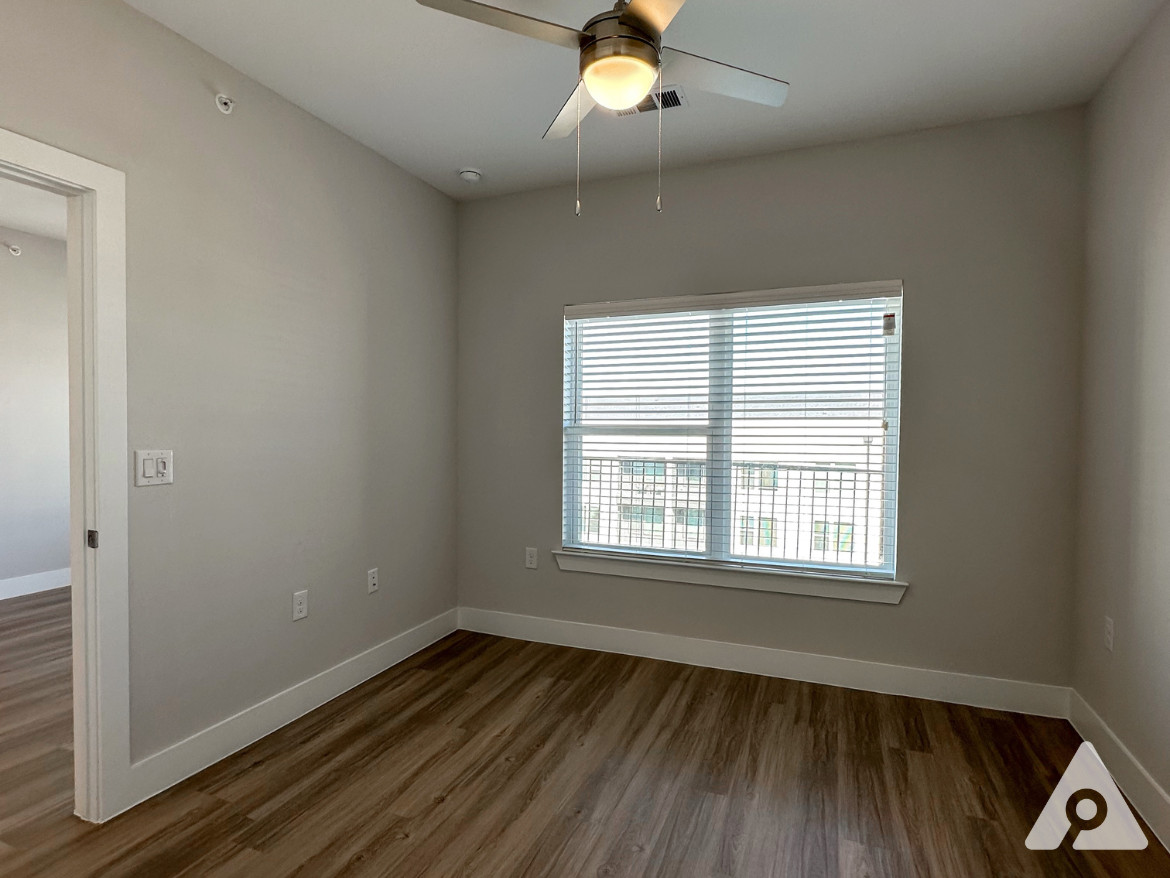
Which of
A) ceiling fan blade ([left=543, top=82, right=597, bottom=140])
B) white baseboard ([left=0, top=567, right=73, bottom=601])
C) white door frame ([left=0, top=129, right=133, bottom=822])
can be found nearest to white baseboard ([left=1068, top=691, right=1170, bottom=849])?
ceiling fan blade ([left=543, top=82, right=597, bottom=140])

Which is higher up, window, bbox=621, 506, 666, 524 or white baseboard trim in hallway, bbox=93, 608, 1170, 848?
window, bbox=621, 506, 666, 524

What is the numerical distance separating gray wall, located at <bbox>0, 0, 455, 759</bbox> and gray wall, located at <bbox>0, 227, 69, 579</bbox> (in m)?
3.08

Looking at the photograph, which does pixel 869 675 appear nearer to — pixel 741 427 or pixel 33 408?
pixel 741 427

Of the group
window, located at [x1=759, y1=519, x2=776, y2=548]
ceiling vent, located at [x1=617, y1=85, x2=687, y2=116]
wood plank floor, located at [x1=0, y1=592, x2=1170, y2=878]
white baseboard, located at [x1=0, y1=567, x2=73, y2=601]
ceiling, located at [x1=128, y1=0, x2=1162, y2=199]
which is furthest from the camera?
white baseboard, located at [x1=0, y1=567, x2=73, y2=601]

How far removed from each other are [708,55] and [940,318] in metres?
1.55

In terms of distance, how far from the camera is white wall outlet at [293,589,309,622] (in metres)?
2.69

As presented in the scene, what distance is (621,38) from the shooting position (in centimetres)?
149

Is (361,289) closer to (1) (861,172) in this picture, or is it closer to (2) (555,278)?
(2) (555,278)

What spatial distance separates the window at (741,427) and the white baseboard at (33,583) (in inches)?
166

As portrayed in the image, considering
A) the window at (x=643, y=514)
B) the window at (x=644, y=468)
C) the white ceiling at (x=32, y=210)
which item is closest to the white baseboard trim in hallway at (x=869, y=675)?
the window at (x=643, y=514)

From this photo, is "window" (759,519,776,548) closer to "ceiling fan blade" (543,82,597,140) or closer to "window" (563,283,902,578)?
"window" (563,283,902,578)

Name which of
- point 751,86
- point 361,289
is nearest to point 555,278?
point 361,289

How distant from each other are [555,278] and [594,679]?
2.22 m

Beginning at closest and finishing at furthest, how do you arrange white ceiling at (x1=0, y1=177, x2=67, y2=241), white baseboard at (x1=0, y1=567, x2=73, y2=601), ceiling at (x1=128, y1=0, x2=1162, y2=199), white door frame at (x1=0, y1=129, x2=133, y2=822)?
1. white door frame at (x1=0, y1=129, x2=133, y2=822)
2. ceiling at (x1=128, y1=0, x2=1162, y2=199)
3. white ceiling at (x1=0, y1=177, x2=67, y2=241)
4. white baseboard at (x1=0, y1=567, x2=73, y2=601)
